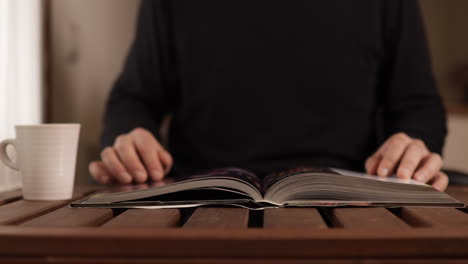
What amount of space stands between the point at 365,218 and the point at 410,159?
1.16ft

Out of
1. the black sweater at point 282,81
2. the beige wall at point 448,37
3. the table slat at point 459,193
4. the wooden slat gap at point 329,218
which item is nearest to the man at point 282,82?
the black sweater at point 282,81

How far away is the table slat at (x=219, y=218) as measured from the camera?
20.0 inches

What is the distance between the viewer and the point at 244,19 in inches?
53.2

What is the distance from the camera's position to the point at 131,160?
35.5 inches

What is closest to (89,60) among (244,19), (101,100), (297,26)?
(101,100)

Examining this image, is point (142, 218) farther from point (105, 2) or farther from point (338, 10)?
point (105, 2)

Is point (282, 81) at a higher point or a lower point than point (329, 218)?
higher

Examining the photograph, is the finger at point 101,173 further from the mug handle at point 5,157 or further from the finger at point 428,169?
the finger at point 428,169

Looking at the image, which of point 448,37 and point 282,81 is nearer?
point 282,81

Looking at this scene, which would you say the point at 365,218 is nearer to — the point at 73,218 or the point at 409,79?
the point at 73,218

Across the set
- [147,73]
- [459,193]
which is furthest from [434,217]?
[147,73]
